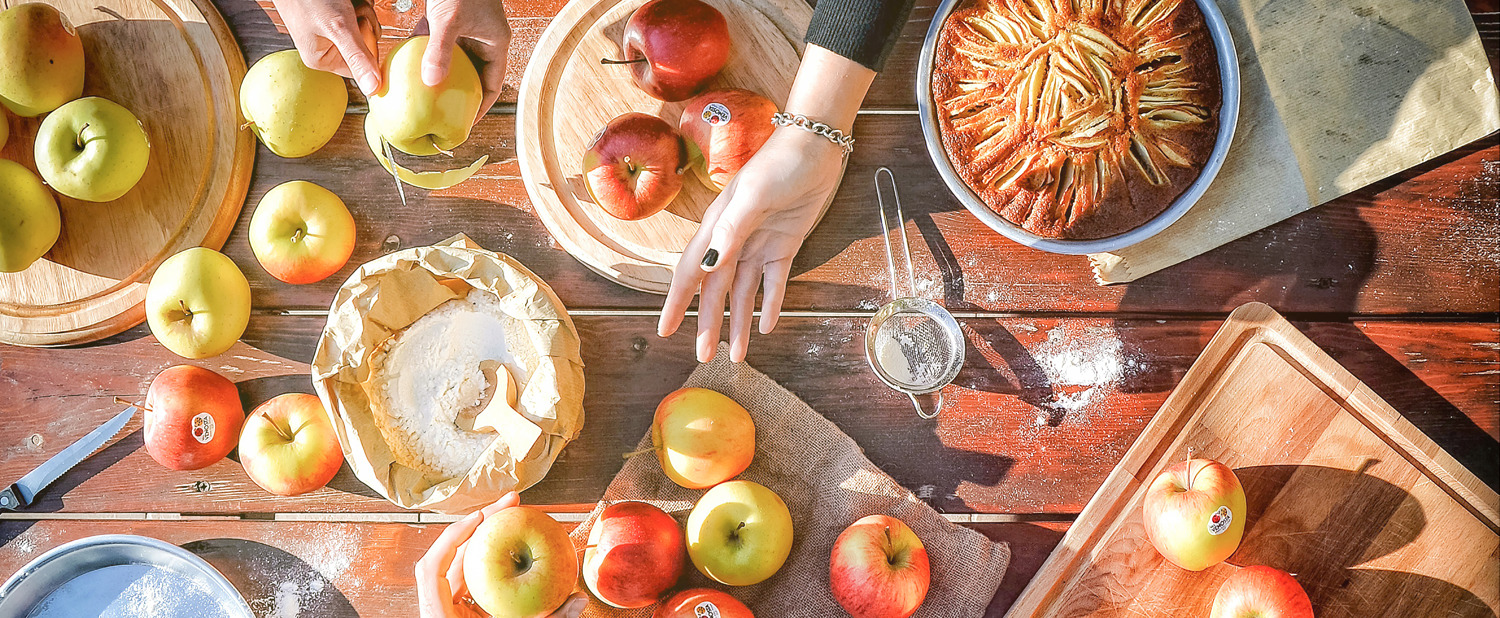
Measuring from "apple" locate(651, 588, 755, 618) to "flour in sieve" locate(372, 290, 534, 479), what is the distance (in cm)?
41

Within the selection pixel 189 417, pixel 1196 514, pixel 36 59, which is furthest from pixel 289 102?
pixel 1196 514

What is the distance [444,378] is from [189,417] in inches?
16.8

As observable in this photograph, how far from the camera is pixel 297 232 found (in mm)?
1372

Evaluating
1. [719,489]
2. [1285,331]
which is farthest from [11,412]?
[1285,331]

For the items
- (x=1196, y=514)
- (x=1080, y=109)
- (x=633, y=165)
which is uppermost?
(x=1080, y=109)

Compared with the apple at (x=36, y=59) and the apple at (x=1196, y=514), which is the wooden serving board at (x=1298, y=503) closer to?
the apple at (x=1196, y=514)

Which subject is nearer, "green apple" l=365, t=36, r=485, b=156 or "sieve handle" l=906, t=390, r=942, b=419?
"green apple" l=365, t=36, r=485, b=156

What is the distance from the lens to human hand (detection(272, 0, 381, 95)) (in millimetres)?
1205

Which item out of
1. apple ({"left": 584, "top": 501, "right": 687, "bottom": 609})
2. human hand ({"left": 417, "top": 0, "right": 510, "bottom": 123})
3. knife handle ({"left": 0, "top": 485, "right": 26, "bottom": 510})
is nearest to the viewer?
human hand ({"left": 417, "top": 0, "right": 510, "bottom": 123})

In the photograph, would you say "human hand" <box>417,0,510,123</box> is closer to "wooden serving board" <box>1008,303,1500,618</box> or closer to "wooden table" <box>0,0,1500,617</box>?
"wooden table" <box>0,0,1500,617</box>

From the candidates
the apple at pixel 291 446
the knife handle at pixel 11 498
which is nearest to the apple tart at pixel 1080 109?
the apple at pixel 291 446

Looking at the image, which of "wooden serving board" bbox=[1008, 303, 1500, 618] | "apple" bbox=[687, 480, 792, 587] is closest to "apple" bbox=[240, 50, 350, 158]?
"apple" bbox=[687, 480, 792, 587]

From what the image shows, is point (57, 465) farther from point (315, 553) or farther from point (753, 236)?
point (753, 236)

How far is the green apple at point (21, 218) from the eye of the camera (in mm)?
1305
